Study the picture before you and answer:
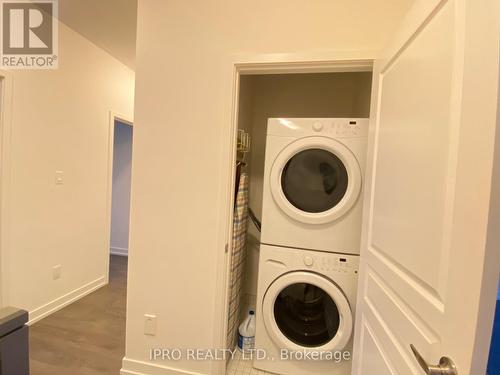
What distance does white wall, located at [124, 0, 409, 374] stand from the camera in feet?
4.50

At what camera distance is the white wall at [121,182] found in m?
3.87

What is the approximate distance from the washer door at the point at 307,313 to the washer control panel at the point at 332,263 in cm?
6

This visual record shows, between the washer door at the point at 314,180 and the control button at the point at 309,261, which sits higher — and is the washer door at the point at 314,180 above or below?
above

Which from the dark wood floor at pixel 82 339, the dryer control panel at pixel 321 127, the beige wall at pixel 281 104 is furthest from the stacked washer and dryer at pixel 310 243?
the dark wood floor at pixel 82 339

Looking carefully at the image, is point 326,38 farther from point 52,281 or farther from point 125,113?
point 52,281

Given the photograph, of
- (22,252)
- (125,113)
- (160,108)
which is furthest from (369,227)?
(125,113)

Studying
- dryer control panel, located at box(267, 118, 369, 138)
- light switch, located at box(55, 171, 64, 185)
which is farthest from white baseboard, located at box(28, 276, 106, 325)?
dryer control panel, located at box(267, 118, 369, 138)

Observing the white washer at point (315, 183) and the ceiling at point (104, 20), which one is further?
the ceiling at point (104, 20)

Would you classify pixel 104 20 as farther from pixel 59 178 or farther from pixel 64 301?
pixel 64 301

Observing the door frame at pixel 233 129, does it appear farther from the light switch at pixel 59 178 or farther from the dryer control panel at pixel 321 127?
the light switch at pixel 59 178

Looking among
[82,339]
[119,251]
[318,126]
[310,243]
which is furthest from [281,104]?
[119,251]

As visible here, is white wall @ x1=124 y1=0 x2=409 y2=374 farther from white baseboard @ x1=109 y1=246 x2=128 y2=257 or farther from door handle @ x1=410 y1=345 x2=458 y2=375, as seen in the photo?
white baseboard @ x1=109 y1=246 x2=128 y2=257

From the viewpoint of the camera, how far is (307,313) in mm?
1632

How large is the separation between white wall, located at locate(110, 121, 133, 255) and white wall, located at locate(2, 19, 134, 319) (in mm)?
1037
